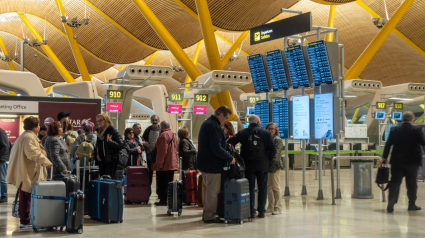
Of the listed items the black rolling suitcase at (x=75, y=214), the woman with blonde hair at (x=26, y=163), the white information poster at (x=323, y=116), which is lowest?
the black rolling suitcase at (x=75, y=214)

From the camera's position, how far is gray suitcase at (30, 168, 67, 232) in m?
6.24

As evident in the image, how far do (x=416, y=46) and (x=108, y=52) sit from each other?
79.5 feet

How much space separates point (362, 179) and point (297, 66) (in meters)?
2.87

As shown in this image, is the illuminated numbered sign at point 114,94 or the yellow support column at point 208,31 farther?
the yellow support column at point 208,31

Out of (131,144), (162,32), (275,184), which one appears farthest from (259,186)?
(162,32)

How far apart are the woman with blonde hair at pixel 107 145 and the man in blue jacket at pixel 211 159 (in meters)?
1.84

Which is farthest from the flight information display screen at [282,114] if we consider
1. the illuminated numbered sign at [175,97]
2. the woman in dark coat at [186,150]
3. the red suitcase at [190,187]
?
the illuminated numbered sign at [175,97]

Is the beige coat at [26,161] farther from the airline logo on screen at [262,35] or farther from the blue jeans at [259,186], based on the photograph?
the airline logo on screen at [262,35]

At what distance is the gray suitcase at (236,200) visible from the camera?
6875mm

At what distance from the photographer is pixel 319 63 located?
10.4 meters

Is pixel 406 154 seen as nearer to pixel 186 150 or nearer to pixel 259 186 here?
pixel 259 186

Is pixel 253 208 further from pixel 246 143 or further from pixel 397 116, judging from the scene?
pixel 397 116

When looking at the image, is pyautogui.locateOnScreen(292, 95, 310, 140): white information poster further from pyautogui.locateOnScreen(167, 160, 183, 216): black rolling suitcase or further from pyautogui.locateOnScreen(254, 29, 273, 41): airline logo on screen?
pyautogui.locateOnScreen(167, 160, 183, 216): black rolling suitcase

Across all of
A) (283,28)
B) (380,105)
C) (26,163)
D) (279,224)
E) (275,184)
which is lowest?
(279,224)
